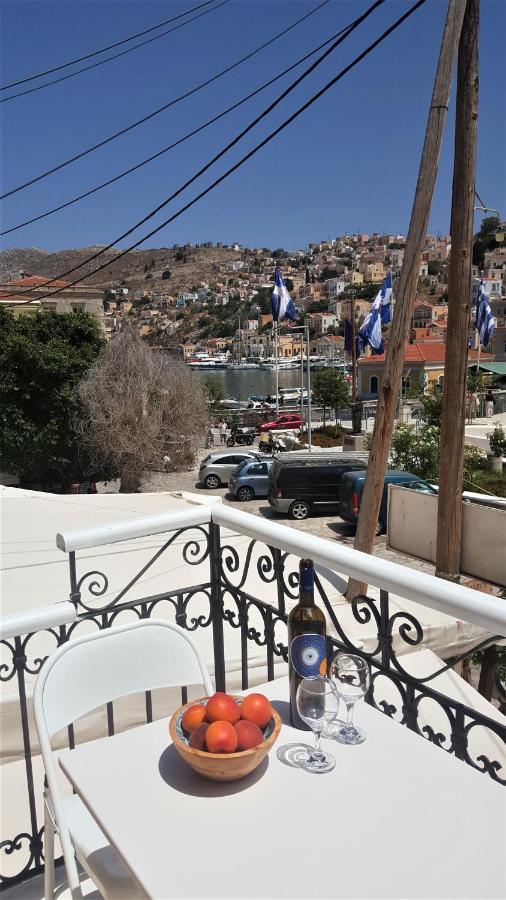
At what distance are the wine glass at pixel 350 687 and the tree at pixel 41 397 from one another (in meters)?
23.8

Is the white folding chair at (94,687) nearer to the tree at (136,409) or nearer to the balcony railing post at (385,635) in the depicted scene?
the balcony railing post at (385,635)

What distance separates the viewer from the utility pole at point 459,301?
23.1ft

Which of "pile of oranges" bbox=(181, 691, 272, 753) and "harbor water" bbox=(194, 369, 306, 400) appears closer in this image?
"pile of oranges" bbox=(181, 691, 272, 753)

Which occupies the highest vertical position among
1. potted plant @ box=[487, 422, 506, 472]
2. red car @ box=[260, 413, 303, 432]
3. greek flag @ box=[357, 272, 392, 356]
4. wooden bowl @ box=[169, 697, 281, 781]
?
greek flag @ box=[357, 272, 392, 356]

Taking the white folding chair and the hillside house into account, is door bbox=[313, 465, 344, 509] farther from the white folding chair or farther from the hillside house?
the hillside house

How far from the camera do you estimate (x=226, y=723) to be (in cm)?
138

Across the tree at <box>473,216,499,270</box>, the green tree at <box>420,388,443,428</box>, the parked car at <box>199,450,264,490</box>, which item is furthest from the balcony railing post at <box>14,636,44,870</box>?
the green tree at <box>420,388,443,428</box>

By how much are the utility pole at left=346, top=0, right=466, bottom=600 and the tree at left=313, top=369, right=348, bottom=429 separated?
3390 centimetres

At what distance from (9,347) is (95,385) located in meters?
3.45

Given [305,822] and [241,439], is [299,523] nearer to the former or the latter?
[305,822]

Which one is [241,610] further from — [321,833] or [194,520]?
[321,833]

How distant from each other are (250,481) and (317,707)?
21.0m

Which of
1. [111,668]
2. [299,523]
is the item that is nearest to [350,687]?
[111,668]

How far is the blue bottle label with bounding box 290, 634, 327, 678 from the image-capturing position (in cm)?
169
